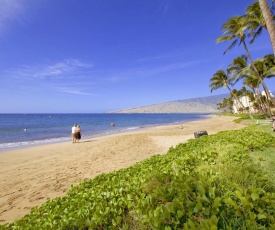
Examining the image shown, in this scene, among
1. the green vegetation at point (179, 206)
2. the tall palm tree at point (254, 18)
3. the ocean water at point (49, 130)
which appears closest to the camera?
the green vegetation at point (179, 206)

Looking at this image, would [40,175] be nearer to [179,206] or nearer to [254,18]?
[179,206]

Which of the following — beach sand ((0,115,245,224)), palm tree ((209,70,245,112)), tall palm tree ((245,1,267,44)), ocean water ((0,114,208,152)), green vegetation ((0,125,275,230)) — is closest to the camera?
green vegetation ((0,125,275,230))

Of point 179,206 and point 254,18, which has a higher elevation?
point 254,18

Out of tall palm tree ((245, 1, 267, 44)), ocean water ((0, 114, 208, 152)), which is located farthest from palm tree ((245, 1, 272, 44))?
ocean water ((0, 114, 208, 152))

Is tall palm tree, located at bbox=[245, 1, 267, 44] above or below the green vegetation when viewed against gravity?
above

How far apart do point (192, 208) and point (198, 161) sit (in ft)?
8.96

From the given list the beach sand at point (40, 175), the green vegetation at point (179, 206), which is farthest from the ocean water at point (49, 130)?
the green vegetation at point (179, 206)

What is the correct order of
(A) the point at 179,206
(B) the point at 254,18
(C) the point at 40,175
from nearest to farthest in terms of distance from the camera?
1. (A) the point at 179,206
2. (C) the point at 40,175
3. (B) the point at 254,18

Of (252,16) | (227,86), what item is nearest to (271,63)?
(227,86)

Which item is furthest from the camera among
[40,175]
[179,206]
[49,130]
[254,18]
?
[49,130]

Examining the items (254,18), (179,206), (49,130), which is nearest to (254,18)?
(254,18)

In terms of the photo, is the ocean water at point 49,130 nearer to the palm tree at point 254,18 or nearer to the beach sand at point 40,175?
the beach sand at point 40,175

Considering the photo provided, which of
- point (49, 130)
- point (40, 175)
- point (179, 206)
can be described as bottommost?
point (40, 175)

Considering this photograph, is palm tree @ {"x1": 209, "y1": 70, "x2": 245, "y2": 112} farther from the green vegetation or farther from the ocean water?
the green vegetation
